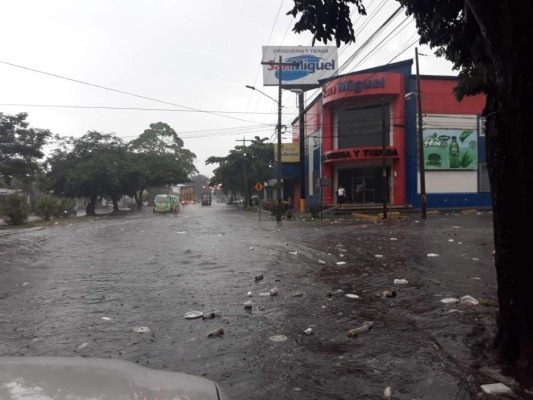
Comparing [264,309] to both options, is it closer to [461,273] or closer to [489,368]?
[489,368]

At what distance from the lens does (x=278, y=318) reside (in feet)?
18.5

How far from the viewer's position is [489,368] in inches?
152

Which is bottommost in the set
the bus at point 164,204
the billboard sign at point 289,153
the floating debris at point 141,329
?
the floating debris at point 141,329

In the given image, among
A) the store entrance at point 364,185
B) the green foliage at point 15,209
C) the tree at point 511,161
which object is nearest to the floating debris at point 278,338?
the tree at point 511,161

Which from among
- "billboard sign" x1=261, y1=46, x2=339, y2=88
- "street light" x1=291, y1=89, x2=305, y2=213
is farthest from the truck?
"street light" x1=291, y1=89, x2=305, y2=213

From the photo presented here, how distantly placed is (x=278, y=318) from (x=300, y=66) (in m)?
40.9

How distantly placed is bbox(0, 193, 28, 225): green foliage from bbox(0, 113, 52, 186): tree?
2.94 m

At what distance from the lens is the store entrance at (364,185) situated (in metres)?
33.4

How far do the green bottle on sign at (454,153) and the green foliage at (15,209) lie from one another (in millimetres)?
28632

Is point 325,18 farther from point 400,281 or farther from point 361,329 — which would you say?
point 400,281

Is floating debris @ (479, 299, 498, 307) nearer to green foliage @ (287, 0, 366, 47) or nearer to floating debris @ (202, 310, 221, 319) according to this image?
floating debris @ (202, 310, 221, 319)

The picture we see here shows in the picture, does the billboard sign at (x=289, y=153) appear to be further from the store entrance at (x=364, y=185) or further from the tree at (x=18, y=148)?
the tree at (x=18, y=148)

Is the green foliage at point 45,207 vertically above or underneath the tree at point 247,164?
underneath

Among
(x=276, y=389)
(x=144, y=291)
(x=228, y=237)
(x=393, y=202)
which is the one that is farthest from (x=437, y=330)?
(x=393, y=202)
